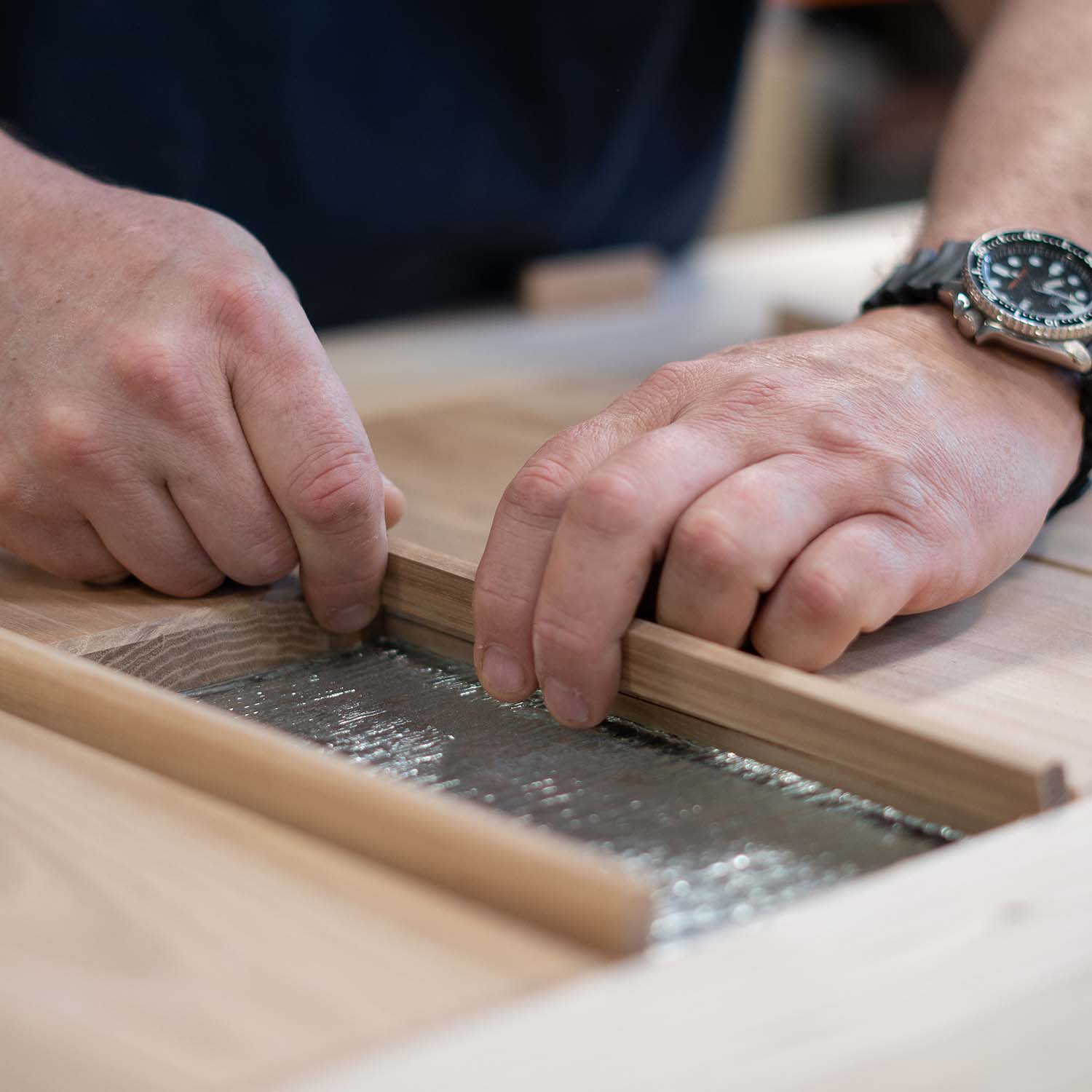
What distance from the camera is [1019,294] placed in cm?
81

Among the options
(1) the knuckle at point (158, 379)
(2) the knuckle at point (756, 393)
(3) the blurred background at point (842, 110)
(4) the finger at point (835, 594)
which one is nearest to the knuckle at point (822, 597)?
(4) the finger at point (835, 594)

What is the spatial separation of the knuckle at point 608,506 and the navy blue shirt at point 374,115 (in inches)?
38.0

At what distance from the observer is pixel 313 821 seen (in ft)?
1.58

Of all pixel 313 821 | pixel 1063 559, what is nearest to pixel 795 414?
pixel 1063 559

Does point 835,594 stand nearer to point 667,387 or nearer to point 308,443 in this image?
point 667,387

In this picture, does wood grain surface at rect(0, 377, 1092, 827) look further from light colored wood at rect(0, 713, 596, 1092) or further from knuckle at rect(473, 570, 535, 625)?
light colored wood at rect(0, 713, 596, 1092)

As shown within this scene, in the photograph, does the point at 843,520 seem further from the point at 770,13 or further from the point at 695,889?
the point at 770,13

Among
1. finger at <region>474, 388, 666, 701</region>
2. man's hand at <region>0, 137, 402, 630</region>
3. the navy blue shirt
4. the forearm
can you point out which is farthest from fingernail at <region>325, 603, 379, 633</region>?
the navy blue shirt

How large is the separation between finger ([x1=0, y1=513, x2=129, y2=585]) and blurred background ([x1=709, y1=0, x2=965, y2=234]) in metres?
3.61

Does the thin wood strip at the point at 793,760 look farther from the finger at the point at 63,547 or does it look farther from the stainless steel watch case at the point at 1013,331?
the stainless steel watch case at the point at 1013,331

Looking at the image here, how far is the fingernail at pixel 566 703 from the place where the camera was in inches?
24.5

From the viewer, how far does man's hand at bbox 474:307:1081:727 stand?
60 centimetres

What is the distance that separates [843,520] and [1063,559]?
221 mm

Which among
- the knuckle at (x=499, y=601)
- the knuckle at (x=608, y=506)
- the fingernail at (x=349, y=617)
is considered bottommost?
the fingernail at (x=349, y=617)
